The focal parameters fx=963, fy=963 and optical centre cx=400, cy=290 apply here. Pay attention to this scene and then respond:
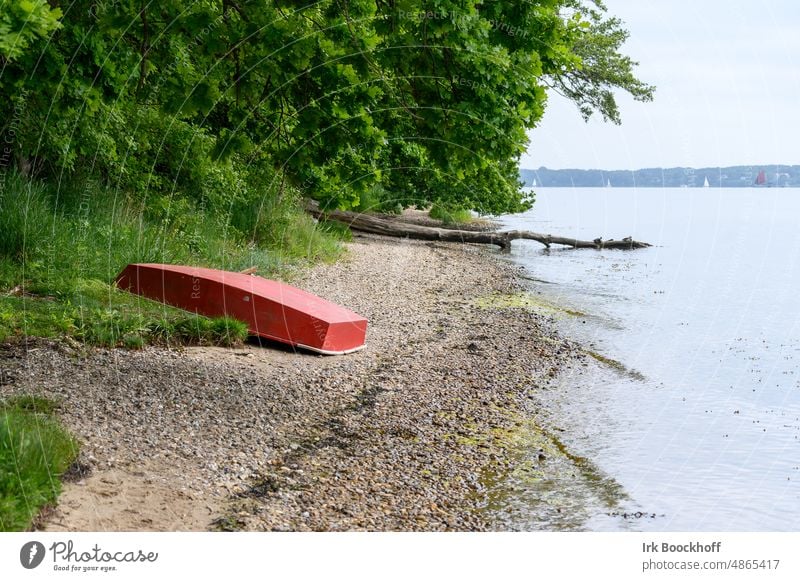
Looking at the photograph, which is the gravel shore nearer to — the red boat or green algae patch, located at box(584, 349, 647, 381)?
the red boat

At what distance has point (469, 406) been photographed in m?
9.27

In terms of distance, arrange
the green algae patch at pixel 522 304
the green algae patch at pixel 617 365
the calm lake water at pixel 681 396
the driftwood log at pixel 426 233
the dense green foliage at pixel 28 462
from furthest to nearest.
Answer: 1. the driftwood log at pixel 426 233
2. the green algae patch at pixel 522 304
3. the green algae patch at pixel 617 365
4. the calm lake water at pixel 681 396
5. the dense green foliage at pixel 28 462

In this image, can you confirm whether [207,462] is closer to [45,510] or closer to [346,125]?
[45,510]

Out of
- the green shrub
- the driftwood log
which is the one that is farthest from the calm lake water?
the green shrub

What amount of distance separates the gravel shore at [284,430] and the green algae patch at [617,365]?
760 mm

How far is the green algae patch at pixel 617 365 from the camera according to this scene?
12.4 metres

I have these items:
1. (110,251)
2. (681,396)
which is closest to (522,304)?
(681,396)

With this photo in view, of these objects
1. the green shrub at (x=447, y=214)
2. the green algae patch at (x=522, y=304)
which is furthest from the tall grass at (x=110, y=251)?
the green shrub at (x=447, y=214)

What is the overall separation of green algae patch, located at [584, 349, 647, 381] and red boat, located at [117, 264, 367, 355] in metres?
3.88

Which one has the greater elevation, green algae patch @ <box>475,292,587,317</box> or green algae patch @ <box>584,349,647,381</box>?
green algae patch @ <box>475,292,587,317</box>

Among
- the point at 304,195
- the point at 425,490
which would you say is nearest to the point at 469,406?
the point at 425,490

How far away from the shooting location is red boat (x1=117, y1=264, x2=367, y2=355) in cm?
1010

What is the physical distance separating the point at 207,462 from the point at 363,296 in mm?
8896

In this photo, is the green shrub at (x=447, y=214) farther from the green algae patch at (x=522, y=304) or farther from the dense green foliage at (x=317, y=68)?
the dense green foliage at (x=317, y=68)
